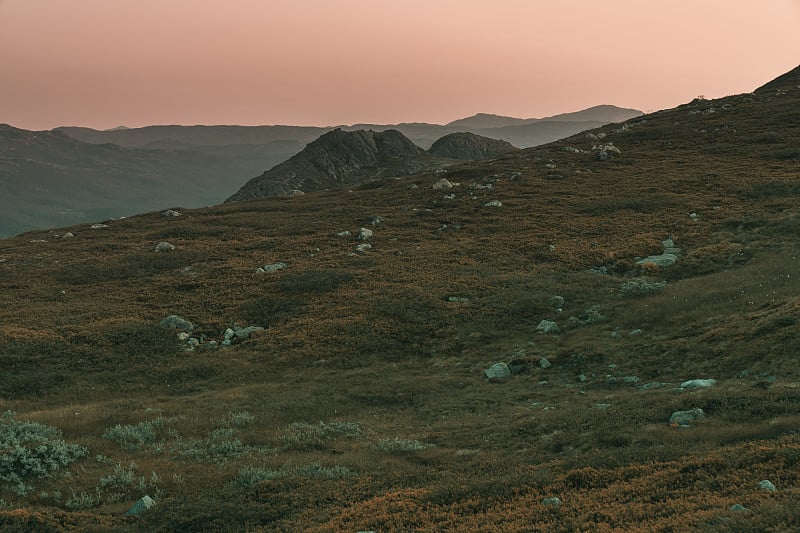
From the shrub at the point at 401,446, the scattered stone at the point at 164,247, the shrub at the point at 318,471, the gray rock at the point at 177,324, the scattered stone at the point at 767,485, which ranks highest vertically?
the scattered stone at the point at 164,247

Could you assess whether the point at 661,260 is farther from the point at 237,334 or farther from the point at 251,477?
the point at 251,477

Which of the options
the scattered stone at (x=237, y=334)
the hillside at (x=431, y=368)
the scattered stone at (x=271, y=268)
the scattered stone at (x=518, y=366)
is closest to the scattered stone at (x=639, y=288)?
the hillside at (x=431, y=368)

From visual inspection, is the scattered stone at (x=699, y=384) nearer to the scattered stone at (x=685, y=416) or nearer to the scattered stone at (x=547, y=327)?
the scattered stone at (x=685, y=416)

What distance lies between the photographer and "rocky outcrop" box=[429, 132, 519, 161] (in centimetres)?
17625

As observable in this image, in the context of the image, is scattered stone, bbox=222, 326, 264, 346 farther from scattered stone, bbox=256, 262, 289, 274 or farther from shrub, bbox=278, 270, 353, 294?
scattered stone, bbox=256, 262, 289, 274

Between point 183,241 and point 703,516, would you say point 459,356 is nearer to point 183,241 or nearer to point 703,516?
point 703,516

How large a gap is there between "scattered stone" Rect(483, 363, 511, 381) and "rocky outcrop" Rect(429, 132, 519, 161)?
504ft

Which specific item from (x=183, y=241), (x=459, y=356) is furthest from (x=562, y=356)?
(x=183, y=241)

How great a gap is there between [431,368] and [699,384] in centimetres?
1142

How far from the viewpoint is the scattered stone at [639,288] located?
96.8ft

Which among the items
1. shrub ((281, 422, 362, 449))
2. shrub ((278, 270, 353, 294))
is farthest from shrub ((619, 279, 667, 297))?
shrub ((281, 422, 362, 449))

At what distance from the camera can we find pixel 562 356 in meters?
23.2

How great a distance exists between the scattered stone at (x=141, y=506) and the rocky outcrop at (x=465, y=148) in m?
165

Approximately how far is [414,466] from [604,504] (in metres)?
5.57
